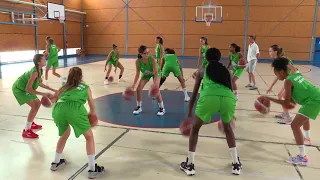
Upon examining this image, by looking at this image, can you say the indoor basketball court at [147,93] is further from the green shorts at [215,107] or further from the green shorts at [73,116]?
the green shorts at [215,107]

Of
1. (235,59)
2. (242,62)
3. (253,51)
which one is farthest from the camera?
(253,51)

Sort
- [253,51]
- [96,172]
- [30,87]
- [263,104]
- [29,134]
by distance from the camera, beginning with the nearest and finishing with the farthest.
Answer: [96,172] < [263,104] < [30,87] < [29,134] < [253,51]

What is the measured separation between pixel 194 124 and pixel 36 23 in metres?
20.1

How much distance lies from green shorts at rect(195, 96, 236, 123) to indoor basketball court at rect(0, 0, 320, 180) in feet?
2.76

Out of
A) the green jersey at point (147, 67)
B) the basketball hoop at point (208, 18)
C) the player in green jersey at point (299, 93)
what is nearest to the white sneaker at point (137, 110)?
the green jersey at point (147, 67)

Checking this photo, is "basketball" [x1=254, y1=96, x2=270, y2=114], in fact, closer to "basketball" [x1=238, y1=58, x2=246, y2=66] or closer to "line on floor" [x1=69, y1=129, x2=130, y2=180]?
"line on floor" [x1=69, y1=129, x2=130, y2=180]

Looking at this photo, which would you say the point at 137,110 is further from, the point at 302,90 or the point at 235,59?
the point at 302,90

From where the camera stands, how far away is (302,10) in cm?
2138

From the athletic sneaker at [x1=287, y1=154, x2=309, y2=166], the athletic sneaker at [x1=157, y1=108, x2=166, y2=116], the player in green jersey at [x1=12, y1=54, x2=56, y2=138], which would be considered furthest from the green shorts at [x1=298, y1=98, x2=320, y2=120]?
the player in green jersey at [x1=12, y1=54, x2=56, y2=138]

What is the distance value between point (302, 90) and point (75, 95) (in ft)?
10.5

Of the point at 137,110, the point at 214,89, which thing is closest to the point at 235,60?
the point at 137,110

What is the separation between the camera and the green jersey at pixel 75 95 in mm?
3689

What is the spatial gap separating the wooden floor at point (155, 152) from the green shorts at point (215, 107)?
2.76 feet

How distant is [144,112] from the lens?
721cm
